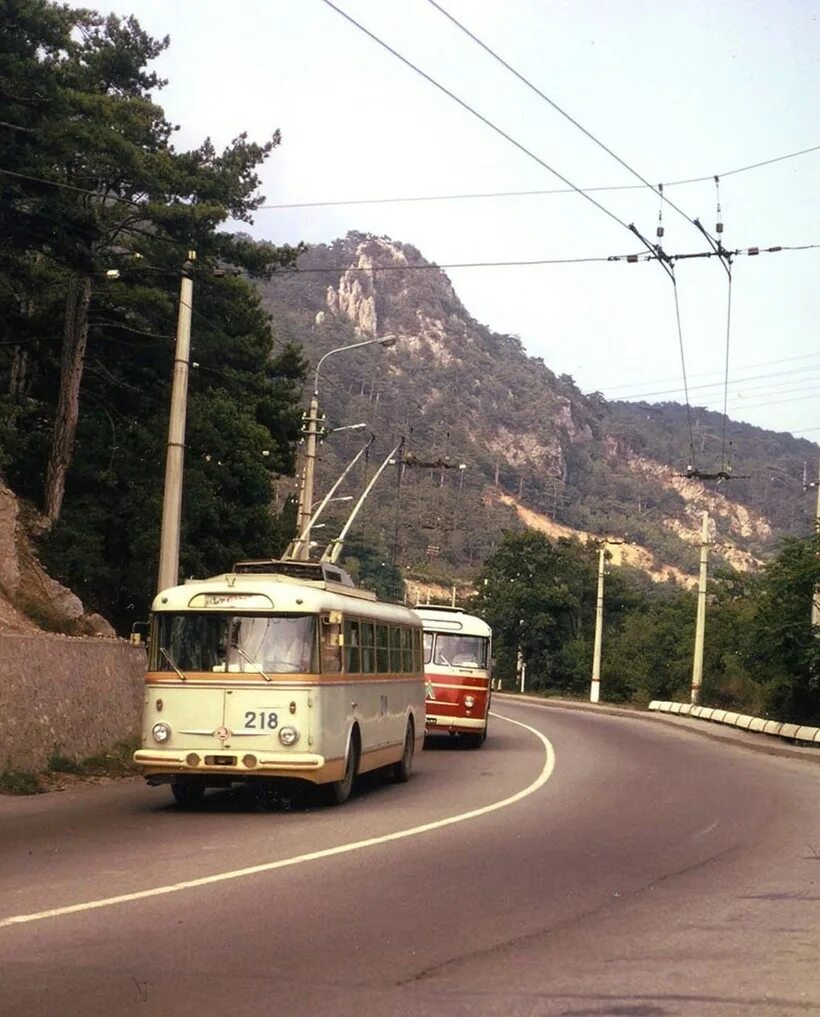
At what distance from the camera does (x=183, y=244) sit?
127ft

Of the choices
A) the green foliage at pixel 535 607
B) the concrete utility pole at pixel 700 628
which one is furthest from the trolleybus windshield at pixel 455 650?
the green foliage at pixel 535 607

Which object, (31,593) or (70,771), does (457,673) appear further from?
(70,771)

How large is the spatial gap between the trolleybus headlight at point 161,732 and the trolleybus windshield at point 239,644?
0.62 m

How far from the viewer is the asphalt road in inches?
270

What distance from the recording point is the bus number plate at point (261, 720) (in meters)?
14.9

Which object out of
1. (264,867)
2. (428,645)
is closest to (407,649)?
(428,645)

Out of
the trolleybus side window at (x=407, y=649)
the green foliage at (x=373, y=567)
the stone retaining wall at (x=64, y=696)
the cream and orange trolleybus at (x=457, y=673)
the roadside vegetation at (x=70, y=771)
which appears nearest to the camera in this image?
the roadside vegetation at (x=70, y=771)

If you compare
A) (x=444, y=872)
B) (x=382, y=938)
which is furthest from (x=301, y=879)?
(x=382, y=938)

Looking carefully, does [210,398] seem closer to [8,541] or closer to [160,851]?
[8,541]

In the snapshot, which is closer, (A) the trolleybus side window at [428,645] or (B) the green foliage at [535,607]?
(A) the trolleybus side window at [428,645]

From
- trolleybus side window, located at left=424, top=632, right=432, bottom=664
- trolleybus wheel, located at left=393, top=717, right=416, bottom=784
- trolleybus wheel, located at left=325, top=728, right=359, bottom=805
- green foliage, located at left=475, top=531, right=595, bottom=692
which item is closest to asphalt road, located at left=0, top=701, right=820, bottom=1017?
trolleybus wheel, located at left=325, top=728, right=359, bottom=805

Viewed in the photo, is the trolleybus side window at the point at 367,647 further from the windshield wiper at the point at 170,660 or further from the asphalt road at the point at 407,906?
the windshield wiper at the point at 170,660

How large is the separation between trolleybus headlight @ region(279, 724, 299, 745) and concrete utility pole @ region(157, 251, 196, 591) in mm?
6678

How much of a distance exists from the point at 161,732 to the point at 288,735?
1371 mm
